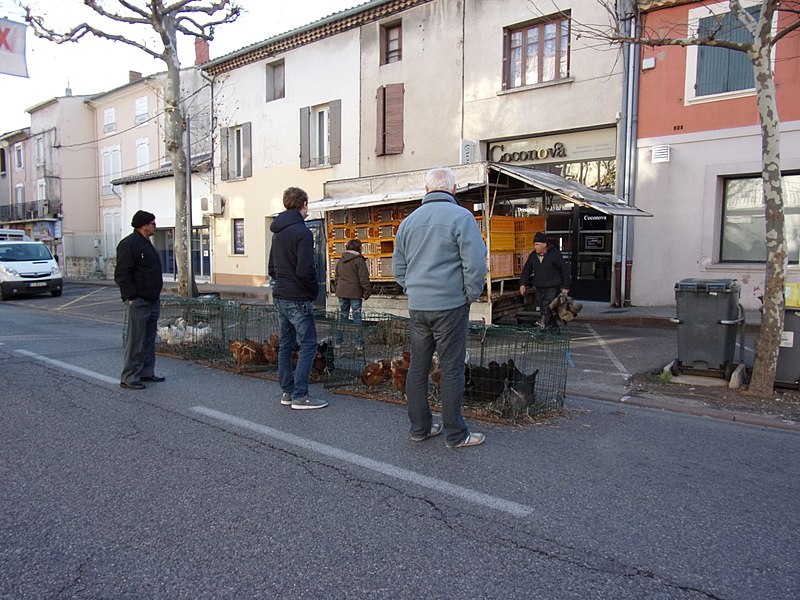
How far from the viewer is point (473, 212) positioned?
10.6 metres

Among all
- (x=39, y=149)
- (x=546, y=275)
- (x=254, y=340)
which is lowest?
(x=254, y=340)

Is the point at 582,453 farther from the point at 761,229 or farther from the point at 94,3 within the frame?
the point at 94,3

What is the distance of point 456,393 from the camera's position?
4.43 metres

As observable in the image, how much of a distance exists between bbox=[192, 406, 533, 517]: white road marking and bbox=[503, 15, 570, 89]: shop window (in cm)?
1163

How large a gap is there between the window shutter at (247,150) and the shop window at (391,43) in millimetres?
6334

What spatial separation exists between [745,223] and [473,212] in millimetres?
5688

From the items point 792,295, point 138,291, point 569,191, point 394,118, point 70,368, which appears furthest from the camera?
point 394,118

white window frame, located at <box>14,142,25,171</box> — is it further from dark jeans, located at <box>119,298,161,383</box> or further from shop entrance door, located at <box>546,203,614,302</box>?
dark jeans, located at <box>119,298,161,383</box>

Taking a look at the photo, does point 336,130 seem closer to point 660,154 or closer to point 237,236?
point 237,236

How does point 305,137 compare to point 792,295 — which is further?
point 305,137

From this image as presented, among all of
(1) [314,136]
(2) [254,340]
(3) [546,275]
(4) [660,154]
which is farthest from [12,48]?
(4) [660,154]

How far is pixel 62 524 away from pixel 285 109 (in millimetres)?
18624

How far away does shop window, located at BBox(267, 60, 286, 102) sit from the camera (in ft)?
68.0

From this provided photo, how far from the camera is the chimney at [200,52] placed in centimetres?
2700
